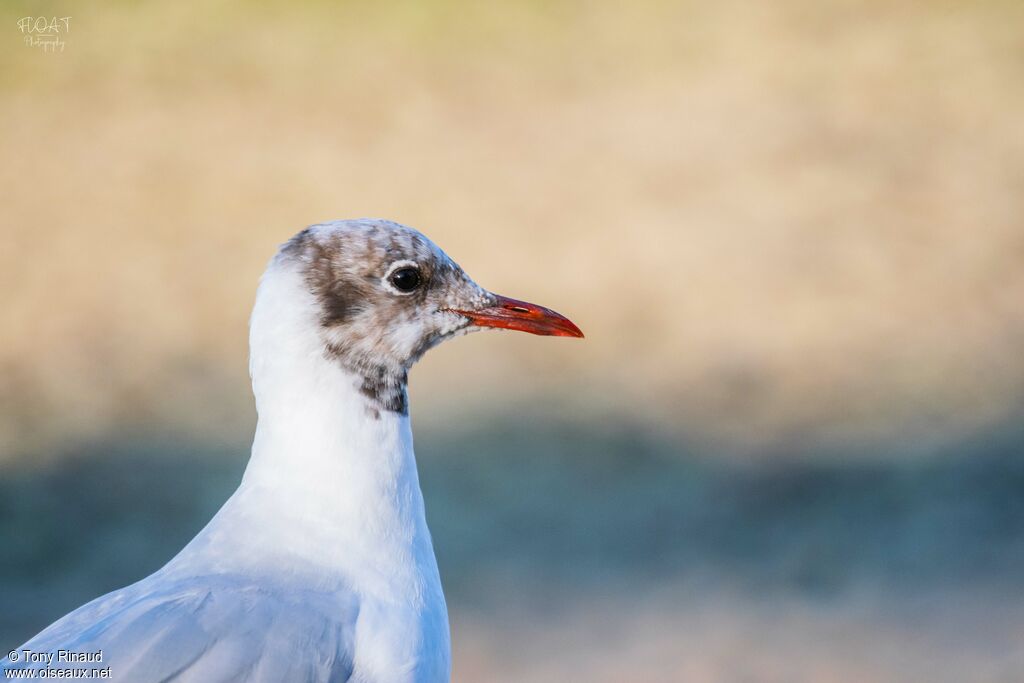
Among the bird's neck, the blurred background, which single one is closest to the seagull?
the bird's neck

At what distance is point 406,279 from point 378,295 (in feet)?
0.20

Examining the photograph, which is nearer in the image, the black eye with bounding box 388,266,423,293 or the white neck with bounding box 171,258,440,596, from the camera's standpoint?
the white neck with bounding box 171,258,440,596

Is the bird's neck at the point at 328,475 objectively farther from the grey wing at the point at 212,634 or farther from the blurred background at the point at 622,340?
the blurred background at the point at 622,340

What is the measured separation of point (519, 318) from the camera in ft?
7.72

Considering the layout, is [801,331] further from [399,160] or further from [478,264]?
[399,160]

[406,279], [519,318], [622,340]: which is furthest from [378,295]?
[622,340]

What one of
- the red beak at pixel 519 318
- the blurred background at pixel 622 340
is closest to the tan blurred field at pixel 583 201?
the blurred background at pixel 622 340

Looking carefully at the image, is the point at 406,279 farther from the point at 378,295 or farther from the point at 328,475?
the point at 328,475

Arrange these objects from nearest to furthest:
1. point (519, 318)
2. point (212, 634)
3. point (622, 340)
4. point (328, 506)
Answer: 1. point (212, 634)
2. point (328, 506)
3. point (519, 318)
4. point (622, 340)

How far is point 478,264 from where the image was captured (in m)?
5.60

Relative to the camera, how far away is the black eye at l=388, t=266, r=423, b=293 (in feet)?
7.29

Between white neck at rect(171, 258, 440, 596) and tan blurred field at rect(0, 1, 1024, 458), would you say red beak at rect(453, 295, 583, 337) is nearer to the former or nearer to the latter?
white neck at rect(171, 258, 440, 596)

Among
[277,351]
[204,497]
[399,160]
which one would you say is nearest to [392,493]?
[277,351]

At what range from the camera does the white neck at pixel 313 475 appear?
83.4 inches
